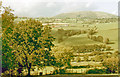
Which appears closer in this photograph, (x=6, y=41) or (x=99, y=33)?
(x=6, y=41)

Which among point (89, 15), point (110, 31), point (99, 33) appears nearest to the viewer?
point (99, 33)

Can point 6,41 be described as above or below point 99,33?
below

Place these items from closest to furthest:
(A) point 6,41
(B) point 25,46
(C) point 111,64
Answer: (B) point 25,46
(A) point 6,41
(C) point 111,64

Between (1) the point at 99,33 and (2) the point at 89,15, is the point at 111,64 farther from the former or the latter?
(2) the point at 89,15

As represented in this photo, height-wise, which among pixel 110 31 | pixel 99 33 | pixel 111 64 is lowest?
pixel 111 64

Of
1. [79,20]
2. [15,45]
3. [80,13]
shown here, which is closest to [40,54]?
[15,45]

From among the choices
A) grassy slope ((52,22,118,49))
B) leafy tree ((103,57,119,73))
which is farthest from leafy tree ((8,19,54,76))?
leafy tree ((103,57,119,73))

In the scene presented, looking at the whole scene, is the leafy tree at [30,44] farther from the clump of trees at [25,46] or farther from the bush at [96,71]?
the bush at [96,71]

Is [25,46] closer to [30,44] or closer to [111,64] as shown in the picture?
[30,44]

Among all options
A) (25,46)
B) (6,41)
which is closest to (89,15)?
(25,46)
